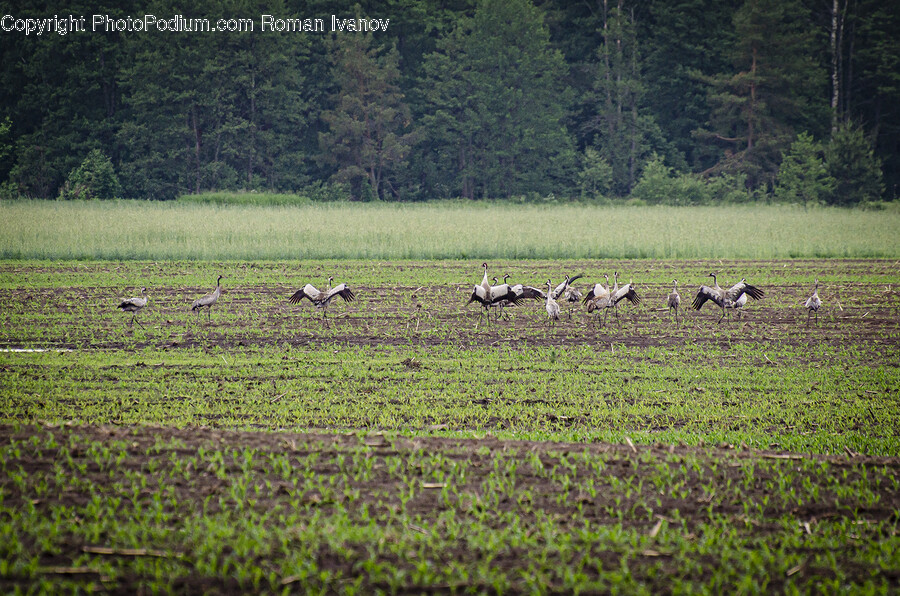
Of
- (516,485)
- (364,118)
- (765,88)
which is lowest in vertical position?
(516,485)

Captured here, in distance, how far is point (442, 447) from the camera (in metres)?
7.01

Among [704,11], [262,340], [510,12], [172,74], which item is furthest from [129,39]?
[262,340]

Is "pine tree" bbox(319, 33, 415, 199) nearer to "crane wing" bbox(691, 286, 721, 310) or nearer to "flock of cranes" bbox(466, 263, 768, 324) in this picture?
"flock of cranes" bbox(466, 263, 768, 324)

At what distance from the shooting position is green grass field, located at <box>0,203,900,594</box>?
5.05 metres

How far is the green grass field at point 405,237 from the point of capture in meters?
25.6

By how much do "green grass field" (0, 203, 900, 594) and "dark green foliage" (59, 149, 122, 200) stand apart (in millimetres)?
31603

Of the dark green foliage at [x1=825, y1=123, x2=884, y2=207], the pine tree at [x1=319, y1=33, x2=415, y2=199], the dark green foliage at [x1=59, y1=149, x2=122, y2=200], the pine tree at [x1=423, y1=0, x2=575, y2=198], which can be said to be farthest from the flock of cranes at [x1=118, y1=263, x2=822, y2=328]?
the pine tree at [x1=423, y1=0, x2=575, y2=198]

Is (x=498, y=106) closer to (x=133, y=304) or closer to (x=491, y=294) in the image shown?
(x=491, y=294)

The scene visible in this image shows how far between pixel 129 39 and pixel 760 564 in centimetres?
5513

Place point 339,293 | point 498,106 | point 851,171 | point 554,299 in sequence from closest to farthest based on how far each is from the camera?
point 554,299, point 339,293, point 851,171, point 498,106

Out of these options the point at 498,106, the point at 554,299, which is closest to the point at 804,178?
the point at 498,106

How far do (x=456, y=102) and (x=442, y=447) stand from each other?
161ft

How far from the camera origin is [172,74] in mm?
52500

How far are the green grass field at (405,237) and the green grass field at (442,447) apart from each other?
8.01 metres
